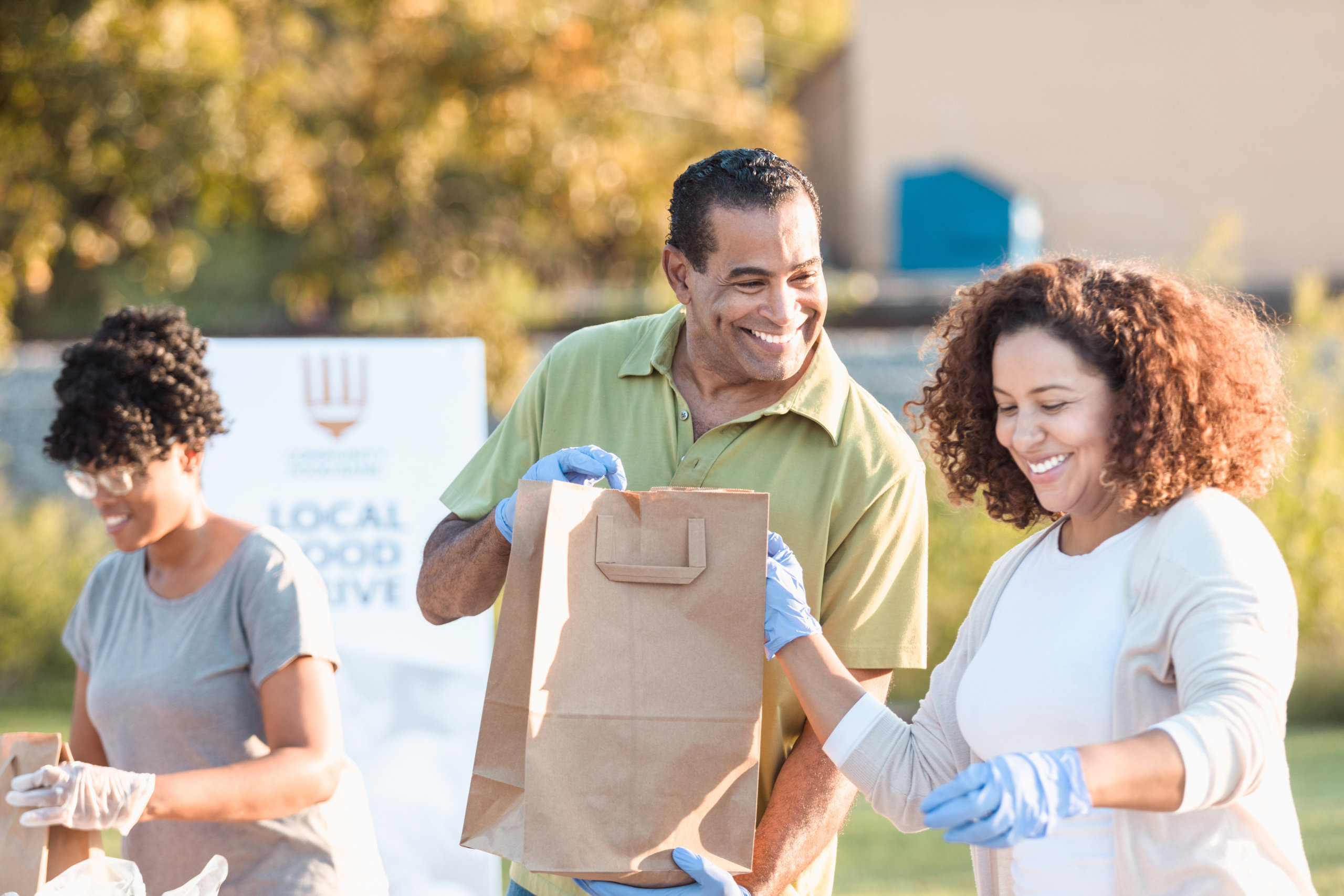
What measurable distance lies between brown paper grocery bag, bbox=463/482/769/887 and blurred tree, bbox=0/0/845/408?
729 cm

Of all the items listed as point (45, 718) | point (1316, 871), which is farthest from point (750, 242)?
point (45, 718)

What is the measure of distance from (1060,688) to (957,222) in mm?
16453

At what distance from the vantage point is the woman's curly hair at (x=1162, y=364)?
1.89 metres

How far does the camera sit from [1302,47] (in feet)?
58.0

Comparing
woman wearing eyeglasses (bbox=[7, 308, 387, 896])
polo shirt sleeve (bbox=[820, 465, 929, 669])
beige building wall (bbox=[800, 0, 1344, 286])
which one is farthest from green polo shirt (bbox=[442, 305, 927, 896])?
beige building wall (bbox=[800, 0, 1344, 286])

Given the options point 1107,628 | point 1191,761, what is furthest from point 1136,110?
point 1191,761

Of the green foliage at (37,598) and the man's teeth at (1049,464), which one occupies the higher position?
the man's teeth at (1049,464)

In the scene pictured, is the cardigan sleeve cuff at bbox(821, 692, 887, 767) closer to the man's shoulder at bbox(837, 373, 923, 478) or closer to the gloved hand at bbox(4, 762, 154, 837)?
the man's shoulder at bbox(837, 373, 923, 478)

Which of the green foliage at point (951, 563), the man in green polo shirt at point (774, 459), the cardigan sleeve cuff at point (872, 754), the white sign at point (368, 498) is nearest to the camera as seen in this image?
the cardigan sleeve cuff at point (872, 754)

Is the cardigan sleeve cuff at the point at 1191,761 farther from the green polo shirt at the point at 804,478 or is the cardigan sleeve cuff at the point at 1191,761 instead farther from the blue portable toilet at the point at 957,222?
the blue portable toilet at the point at 957,222

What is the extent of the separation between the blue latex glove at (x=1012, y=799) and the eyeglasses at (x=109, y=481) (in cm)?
168

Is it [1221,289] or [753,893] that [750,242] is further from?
[753,893]

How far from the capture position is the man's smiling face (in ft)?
7.53

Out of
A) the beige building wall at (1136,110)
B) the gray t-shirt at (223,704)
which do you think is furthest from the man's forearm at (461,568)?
the beige building wall at (1136,110)
